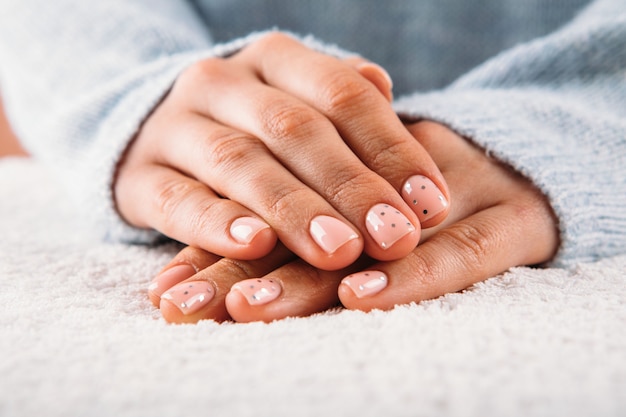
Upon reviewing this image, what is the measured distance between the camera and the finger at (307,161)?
0.38 m

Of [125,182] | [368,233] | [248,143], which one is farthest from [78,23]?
[368,233]

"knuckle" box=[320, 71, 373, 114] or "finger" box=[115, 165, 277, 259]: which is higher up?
"knuckle" box=[320, 71, 373, 114]

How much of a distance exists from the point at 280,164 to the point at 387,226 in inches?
4.2

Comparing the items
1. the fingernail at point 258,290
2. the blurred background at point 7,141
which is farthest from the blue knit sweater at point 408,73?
the blurred background at point 7,141

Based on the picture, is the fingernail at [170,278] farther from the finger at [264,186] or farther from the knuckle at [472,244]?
the knuckle at [472,244]

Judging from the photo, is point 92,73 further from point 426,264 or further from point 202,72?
point 426,264

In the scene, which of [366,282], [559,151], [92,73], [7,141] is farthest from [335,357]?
[7,141]

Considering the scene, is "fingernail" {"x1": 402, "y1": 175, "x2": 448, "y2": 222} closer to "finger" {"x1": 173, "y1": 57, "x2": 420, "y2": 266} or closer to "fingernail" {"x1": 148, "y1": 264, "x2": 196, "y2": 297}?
"finger" {"x1": 173, "y1": 57, "x2": 420, "y2": 266}

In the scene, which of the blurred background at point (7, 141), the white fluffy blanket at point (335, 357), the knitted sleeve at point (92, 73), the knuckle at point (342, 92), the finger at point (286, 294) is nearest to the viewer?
the white fluffy blanket at point (335, 357)

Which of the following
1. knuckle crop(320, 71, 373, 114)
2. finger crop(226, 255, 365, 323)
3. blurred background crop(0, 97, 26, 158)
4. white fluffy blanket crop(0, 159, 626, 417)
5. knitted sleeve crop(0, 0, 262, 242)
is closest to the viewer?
white fluffy blanket crop(0, 159, 626, 417)

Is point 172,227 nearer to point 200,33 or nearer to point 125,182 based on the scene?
point 125,182

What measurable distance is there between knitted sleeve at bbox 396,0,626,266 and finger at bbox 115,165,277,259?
0.67 ft

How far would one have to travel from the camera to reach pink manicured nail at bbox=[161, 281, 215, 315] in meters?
0.36

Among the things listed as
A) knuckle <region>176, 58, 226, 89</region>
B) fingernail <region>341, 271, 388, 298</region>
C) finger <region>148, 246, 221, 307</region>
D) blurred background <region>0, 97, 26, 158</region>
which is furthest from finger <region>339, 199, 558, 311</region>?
blurred background <region>0, 97, 26, 158</region>
